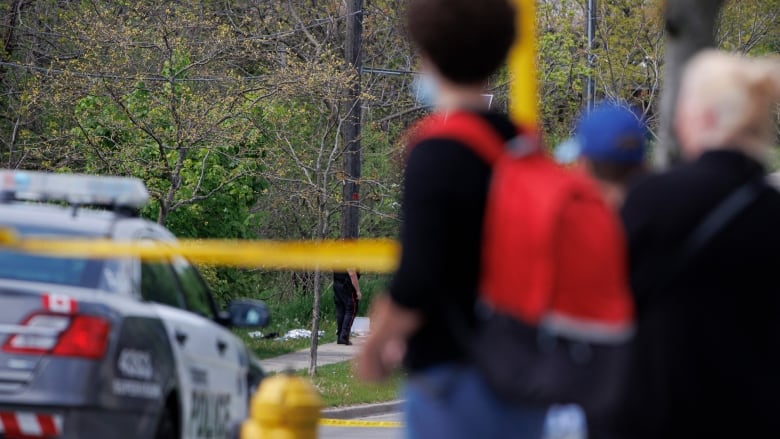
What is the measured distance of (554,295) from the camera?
338 centimetres

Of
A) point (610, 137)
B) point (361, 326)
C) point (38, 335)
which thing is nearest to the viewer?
→ point (610, 137)

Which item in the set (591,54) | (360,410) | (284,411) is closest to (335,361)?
(360,410)

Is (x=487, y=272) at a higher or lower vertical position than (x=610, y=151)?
lower

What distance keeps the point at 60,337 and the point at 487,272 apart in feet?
11.7

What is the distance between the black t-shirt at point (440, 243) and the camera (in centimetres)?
354

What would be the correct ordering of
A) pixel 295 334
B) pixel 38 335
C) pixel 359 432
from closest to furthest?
pixel 38 335 < pixel 359 432 < pixel 295 334

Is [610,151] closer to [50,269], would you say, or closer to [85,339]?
[85,339]

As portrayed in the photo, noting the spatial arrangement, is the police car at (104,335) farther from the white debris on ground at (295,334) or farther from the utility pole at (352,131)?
the white debris on ground at (295,334)

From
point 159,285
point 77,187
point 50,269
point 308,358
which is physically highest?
point 77,187

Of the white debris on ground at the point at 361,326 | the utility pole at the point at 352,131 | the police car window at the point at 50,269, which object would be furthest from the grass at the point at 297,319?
the police car window at the point at 50,269

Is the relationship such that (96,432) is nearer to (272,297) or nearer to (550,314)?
(550,314)

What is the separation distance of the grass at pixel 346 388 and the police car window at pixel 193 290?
982 centimetres

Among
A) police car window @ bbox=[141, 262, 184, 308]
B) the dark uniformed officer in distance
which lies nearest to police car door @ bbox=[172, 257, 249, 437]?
police car window @ bbox=[141, 262, 184, 308]

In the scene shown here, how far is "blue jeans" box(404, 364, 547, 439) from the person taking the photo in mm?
3590
